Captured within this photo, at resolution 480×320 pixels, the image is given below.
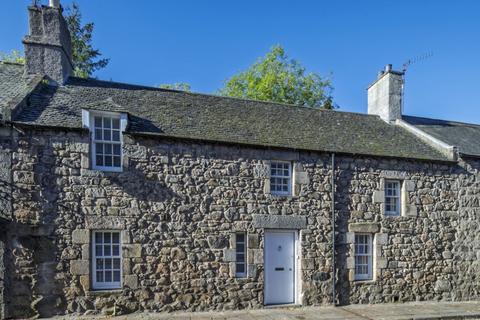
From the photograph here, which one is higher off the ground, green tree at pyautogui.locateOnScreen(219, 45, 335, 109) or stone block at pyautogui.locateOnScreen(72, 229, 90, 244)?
green tree at pyautogui.locateOnScreen(219, 45, 335, 109)

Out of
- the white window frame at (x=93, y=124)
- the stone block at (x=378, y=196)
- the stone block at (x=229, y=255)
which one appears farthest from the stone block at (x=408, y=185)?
the white window frame at (x=93, y=124)

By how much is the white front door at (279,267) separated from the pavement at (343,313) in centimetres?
40

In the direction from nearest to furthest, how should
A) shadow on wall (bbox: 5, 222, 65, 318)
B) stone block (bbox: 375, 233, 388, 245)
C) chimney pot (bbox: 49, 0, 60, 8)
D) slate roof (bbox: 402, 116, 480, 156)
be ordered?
shadow on wall (bbox: 5, 222, 65, 318)
chimney pot (bbox: 49, 0, 60, 8)
stone block (bbox: 375, 233, 388, 245)
slate roof (bbox: 402, 116, 480, 156)

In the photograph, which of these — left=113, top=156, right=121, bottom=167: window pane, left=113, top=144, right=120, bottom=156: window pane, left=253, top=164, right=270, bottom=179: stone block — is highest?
left=113, top=144, right=120, bottom=156: window pane

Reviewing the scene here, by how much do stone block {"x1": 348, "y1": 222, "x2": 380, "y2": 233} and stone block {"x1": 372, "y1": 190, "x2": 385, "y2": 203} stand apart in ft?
2.42

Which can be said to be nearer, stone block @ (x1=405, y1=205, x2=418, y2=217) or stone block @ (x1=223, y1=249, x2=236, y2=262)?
stone block @ (x1=223, y1=249, x2=236, y2=262)

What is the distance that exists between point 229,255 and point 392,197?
576cm

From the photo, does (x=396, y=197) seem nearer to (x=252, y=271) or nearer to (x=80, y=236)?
(x=252, y=271)

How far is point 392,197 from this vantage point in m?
11.8

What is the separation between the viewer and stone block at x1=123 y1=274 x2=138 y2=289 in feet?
30.0

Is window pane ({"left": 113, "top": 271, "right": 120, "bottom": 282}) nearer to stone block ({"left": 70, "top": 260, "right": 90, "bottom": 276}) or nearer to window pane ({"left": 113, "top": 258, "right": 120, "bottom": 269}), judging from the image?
window pane ({"left": 113, "top": 258, "right": 120, "bottom": 269})

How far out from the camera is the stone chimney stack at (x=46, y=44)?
35.1 feet

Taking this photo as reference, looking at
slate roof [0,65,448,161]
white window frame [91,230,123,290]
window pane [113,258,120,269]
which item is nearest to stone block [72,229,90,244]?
white window frame [91,230,123,290]

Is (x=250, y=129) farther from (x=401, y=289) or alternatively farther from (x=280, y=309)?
(x=401, y=289)
